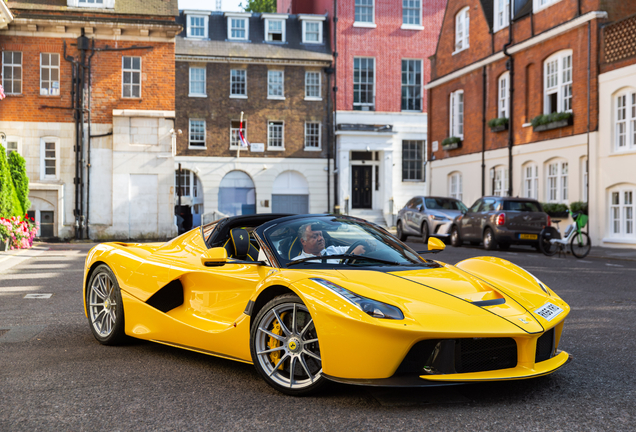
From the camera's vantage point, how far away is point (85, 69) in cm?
2772

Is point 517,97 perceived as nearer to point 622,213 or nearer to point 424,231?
point 424,231

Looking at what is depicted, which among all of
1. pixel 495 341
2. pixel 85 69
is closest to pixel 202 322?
pixel 495 341

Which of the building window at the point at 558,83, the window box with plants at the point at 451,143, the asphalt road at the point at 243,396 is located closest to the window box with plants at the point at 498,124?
the building window at the point at 558,83

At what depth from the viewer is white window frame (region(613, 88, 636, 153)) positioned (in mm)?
20938

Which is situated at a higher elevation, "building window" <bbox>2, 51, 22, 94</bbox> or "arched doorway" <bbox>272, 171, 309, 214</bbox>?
"building window" <bbox>2, 51, 22, 94</bbox>

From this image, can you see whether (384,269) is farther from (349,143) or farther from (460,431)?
(349,143)

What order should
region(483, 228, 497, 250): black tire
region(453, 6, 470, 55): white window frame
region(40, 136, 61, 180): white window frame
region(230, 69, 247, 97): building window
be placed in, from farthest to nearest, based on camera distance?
region(230, 69, 247, 97): building window → region(453, 6, 470, 55): white window frame → region(40, 136, 61, 180): white window frame → region(483, 228, 497, 250): black tire

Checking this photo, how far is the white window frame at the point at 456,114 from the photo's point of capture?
3216 cm

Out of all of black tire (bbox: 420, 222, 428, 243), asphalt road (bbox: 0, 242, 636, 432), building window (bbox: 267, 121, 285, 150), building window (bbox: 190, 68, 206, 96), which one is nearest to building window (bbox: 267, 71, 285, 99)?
building window (bbox: 267, 121, 285, 150)

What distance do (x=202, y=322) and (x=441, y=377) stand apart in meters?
1.91

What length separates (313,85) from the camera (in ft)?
129

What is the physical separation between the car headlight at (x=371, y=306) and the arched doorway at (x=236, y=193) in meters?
34.5

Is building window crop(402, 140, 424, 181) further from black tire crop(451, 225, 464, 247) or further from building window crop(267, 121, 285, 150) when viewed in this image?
black tire crop(451, 225, 464, 247)

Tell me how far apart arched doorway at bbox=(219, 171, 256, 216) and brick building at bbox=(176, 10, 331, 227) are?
55mm
